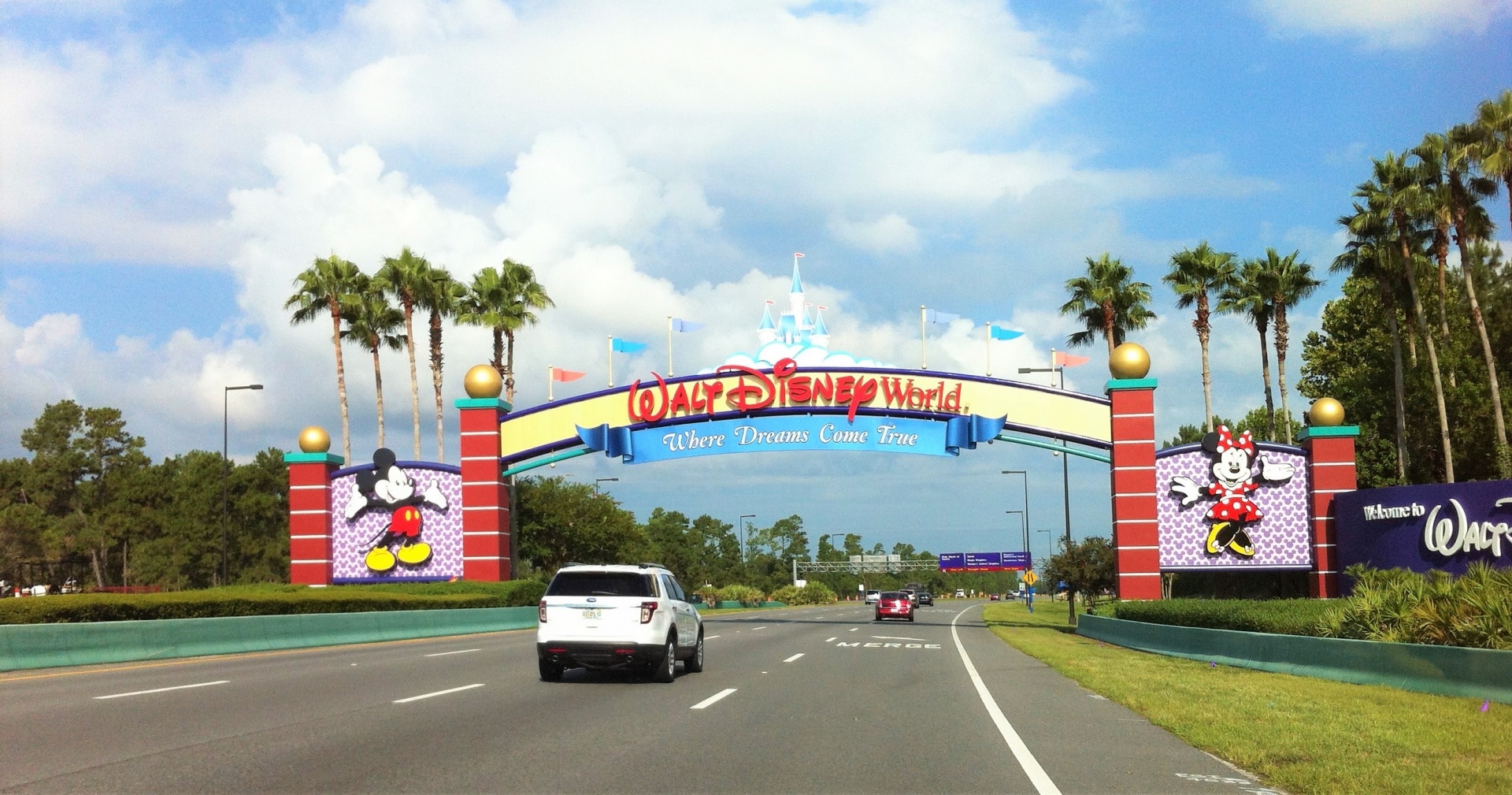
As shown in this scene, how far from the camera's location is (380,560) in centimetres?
4906

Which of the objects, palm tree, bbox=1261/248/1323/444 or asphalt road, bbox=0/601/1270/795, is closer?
asphalt road, bbox=0/601/1270/795

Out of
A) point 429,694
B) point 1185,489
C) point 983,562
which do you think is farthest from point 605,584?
point 983,562

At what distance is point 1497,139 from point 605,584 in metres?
40.4

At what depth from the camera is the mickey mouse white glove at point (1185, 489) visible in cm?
4447

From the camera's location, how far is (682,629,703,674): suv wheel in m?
21.1

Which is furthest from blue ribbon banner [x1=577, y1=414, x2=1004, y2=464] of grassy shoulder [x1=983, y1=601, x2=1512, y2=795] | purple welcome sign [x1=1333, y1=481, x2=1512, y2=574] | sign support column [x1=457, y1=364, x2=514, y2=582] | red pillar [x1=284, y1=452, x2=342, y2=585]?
grassy shoulder [x1=983, y1=601, x2=1512, y2=795]

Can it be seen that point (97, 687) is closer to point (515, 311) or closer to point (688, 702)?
point (688, 702)

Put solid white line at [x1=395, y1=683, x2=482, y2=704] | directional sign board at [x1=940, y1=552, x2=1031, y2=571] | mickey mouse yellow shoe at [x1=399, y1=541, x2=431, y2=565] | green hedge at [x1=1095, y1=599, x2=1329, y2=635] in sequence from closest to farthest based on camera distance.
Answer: solid white line at [x1=395, y1=683, x2=482, y2=704], green hedge at [x1=1095, y1=599, x2=1329, y2=635], mickey mouse yellow shoe at [x1=399, y1=541, x2=431, y2=565], directional sign board at [x1=940, y1=552, x2=1031, y2=571]

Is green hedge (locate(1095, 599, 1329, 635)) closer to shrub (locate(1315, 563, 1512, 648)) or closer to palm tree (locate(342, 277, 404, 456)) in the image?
shrub (locate(1315, 563, 1512, 648))

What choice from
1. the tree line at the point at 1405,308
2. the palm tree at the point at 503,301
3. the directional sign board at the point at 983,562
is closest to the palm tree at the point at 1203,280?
the tree line at the point at 1405,308

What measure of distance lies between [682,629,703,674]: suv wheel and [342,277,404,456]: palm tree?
41.9 m

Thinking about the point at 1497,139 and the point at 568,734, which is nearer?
the point at 568,734

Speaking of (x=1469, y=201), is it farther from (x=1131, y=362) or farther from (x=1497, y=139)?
(x=1131, y=362)

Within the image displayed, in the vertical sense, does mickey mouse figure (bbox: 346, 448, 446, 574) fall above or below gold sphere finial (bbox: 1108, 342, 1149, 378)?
below
